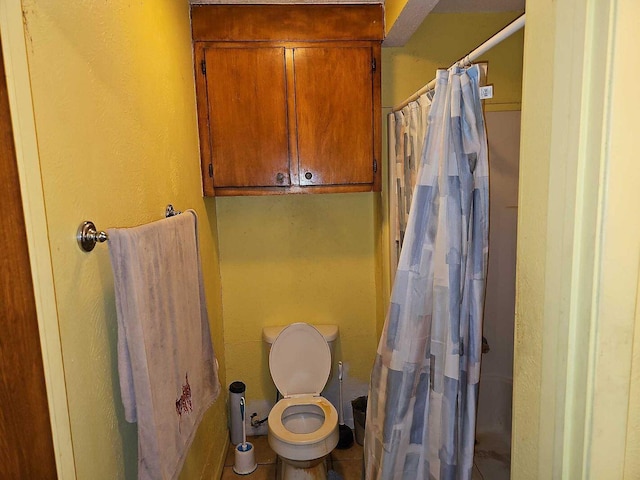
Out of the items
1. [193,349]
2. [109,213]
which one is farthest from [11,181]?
[193,349]

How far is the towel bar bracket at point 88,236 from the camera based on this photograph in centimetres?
97

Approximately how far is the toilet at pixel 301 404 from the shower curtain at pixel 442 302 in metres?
0.53

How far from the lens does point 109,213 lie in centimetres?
113

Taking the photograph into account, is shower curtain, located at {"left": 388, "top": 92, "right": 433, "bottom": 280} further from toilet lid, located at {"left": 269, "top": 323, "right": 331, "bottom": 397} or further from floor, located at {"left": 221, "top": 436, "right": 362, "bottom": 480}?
floor, located at {"left": 221, "top": 436, "right": 362, "bottom": 480}

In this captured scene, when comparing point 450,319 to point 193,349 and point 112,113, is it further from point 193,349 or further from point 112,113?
point 112,113

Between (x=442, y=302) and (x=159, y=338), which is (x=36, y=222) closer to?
(x=159, y=338)

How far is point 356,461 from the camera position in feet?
7.85

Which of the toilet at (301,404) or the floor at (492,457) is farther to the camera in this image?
the floor at (492,457)

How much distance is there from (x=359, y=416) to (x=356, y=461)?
0.76 ft

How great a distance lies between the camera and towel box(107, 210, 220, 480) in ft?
3.43

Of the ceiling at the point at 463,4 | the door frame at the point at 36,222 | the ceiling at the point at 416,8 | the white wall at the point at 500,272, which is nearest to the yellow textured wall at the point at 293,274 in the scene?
the white wall at the point at 500,272

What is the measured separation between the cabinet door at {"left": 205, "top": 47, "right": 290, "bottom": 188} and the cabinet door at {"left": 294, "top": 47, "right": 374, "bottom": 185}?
3.8 inches

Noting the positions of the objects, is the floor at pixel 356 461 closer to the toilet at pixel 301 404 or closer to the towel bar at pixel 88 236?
the toilet at pixel 301 404

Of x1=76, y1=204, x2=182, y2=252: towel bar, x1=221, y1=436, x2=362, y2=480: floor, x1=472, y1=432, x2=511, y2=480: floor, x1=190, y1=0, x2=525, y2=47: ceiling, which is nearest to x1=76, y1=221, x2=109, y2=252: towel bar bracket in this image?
x1=76, y1=204, x2=182, y2=252: towel bar
